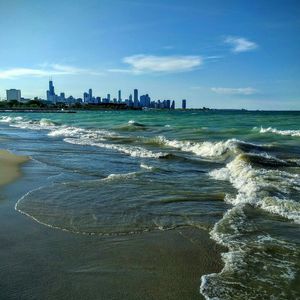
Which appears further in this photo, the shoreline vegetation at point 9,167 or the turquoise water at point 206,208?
the shoreline vegetation at point 9,167

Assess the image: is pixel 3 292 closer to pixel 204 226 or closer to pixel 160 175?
pixel 204 226

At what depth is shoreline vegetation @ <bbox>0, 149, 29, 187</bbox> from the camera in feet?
34.9

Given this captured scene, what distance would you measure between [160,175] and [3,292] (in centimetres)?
796

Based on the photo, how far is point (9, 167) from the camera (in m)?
12.7

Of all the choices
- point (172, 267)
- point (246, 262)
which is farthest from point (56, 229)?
point (246, 262)

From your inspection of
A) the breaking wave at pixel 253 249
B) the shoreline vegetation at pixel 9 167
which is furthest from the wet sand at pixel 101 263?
the shoreline vegetation at pixel 9 167

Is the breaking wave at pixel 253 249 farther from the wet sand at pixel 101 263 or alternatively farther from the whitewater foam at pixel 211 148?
the whitewater foam at pixel 211 148

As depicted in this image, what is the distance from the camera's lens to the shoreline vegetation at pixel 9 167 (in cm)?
1065

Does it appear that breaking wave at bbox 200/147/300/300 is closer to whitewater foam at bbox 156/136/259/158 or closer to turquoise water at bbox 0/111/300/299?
turquoise water at bbox 0/111/300/299

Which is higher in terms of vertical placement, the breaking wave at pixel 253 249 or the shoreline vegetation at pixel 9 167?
the breaking wave at pixel 253 249

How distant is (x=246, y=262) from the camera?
5133 mm

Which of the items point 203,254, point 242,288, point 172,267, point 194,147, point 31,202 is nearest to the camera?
point 242,288

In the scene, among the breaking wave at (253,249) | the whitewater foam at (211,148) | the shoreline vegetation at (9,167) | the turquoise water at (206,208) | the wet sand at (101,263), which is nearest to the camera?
the wet sand at (101,263)

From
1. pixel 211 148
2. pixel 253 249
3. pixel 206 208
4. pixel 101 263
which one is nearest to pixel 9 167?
pixel 206 208
